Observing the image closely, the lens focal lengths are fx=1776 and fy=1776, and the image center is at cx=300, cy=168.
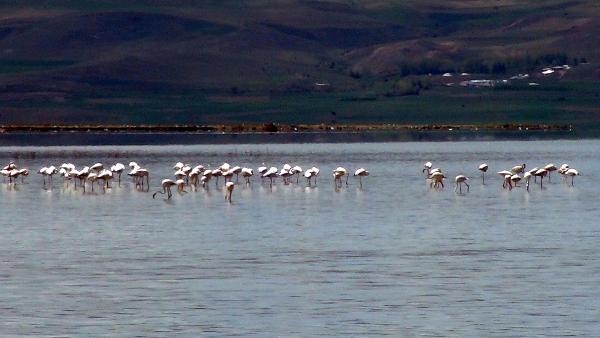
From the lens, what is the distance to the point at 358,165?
205 feet

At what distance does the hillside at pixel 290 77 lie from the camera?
134m

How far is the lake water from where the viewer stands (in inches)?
879

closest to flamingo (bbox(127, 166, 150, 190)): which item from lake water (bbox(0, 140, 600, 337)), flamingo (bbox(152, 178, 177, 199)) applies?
lake water (bbox(0, 140, 600, 337))

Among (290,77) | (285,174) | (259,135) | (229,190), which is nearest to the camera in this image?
(229,190)

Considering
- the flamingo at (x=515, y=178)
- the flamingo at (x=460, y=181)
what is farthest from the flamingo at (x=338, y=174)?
the flamingo at (x=515, y=178)

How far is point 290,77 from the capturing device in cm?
17000

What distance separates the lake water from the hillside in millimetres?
84502

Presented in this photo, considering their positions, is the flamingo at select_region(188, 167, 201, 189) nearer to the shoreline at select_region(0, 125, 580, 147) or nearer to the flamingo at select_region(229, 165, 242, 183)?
the flamingo at select_region(229, 165, 242, 183)

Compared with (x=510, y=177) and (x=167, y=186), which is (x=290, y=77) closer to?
(x=510, y=177)

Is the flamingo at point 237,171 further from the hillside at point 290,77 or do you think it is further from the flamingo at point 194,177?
the hillside at point 290,77

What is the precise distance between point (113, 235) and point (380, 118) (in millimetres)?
97961

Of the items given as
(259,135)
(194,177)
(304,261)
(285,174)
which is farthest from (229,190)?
(259,135)

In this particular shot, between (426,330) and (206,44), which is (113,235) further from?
(206,44)

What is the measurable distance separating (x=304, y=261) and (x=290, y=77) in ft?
466
